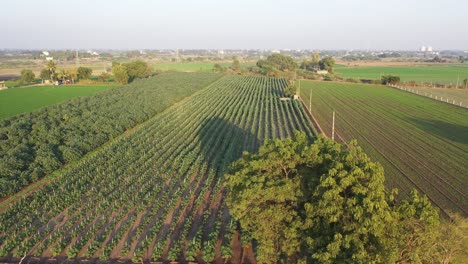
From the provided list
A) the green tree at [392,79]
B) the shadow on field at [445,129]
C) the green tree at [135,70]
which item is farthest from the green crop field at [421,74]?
the green tree at [135,70]

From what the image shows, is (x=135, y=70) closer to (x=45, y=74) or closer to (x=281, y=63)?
(x=45, y=74)

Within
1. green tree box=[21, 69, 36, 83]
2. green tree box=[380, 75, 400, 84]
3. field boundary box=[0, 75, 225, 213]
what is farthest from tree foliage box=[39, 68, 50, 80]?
green tree box=[380, 75, 400, 84]

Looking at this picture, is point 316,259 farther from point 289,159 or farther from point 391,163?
point 391,163

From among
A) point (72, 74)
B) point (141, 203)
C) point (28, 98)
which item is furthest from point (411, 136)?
point (72, 74)

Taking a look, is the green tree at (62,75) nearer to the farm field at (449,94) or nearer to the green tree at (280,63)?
the green tree at (280,63)

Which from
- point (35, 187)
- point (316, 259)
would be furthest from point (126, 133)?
point (316, 259)
